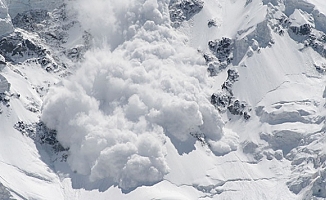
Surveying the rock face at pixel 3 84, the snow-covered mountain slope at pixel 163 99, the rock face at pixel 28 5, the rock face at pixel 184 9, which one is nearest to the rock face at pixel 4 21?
the snow-covered mountain slope at pixel 163 99

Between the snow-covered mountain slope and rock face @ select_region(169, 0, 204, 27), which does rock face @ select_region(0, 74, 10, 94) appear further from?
rock face @ select_region(169, 0, 204, 27)

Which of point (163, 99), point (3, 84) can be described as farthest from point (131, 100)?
point (3, 84)

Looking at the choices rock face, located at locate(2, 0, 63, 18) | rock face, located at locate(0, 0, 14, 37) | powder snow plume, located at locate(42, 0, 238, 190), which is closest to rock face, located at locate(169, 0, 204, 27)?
powder snow plume, located at locate(42, 0, 238, 190)

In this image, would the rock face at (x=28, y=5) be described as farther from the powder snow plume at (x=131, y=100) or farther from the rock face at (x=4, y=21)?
the rock face at (x=4, y=21)

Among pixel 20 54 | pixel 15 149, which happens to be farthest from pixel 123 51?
pixel 15 149

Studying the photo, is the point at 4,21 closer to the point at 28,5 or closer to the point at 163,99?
the point at 28,5

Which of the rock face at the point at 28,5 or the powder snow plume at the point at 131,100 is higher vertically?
the rock face at the point at 28,5
